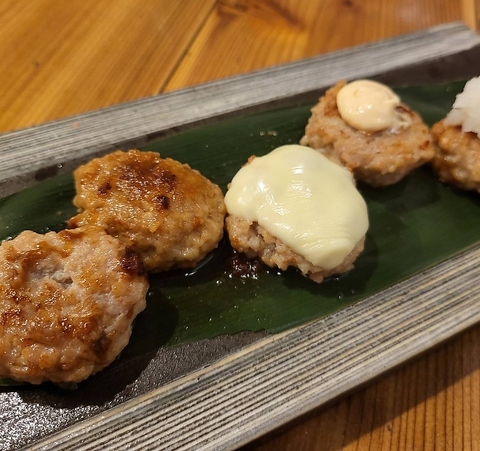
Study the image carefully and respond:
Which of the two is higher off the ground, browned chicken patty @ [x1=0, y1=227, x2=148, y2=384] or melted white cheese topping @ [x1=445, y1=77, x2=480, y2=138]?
browned chicken patty @ [x1=0, y1=227, x2=148, y2=384]

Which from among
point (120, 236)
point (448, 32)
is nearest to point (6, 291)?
point (120, 236)

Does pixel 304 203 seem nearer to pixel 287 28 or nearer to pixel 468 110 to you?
pixel 468 110

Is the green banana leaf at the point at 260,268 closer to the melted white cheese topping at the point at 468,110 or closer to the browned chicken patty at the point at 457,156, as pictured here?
the browned chicken patty at the point at 457,156

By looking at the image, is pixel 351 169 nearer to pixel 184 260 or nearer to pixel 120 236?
pixel 184 260

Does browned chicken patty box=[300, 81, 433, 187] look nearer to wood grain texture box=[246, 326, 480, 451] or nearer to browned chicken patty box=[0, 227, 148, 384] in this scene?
wood grain texture box=[246, 326, 480, 451]

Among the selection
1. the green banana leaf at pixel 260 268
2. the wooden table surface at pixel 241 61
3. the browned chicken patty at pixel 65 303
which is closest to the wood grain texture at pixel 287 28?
the wooden table surface at pixel 241 61

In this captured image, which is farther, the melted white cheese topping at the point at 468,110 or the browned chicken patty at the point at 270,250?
the melted white cheese topping at the point at 468,110

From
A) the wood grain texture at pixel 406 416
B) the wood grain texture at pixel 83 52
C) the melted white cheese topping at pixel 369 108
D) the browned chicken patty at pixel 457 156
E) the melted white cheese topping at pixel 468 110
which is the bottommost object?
the wood grain texture at pixel 406 416

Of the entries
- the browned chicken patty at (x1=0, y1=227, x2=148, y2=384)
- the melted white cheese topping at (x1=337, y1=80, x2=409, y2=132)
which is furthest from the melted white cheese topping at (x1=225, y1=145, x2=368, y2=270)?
the browned chicken patty at (x1=0, y1=227, x2=148, y2=384)
